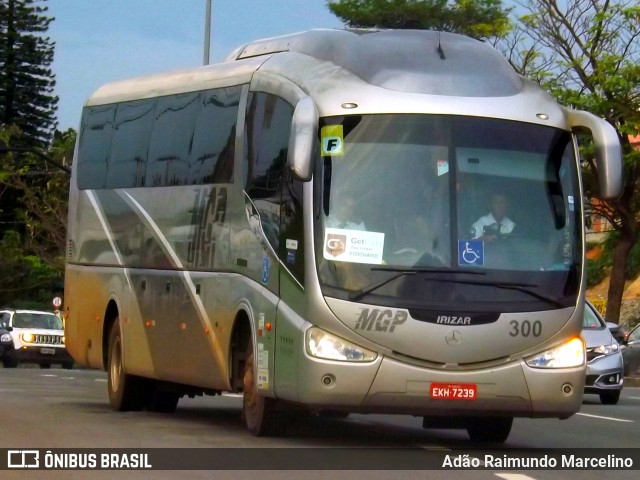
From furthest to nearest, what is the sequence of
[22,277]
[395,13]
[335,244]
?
[22,277] → [395,13] → [335,244]

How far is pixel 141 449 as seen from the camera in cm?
1254

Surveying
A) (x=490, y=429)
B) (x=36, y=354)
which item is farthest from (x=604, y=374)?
(x=36, y=354)

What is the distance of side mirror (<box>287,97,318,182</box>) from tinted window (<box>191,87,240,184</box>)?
2489mm

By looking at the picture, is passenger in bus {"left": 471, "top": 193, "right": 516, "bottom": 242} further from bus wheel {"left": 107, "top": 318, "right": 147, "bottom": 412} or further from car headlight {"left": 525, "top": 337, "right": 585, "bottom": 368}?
bus wheel {"left": 107, "top": 318, "right": 147, "bottom": 412}

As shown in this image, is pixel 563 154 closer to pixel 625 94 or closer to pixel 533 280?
pixel 533 280

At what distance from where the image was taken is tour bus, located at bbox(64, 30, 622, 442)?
1240cm

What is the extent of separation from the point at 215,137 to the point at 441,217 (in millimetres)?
3614

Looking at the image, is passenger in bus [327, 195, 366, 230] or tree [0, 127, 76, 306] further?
tree [0, 127, 76, 306]

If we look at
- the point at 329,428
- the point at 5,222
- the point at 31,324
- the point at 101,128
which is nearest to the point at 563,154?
the point at 329,428

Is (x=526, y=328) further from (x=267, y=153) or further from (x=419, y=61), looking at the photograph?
(x=267, y=153)

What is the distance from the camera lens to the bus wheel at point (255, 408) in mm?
13695

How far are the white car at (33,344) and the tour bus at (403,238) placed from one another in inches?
1178

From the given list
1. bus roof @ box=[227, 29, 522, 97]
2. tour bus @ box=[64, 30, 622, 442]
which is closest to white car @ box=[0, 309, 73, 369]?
tour bus @ box=[64, 30, 622, 442]

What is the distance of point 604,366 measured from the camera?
Result: 77.5 ft
